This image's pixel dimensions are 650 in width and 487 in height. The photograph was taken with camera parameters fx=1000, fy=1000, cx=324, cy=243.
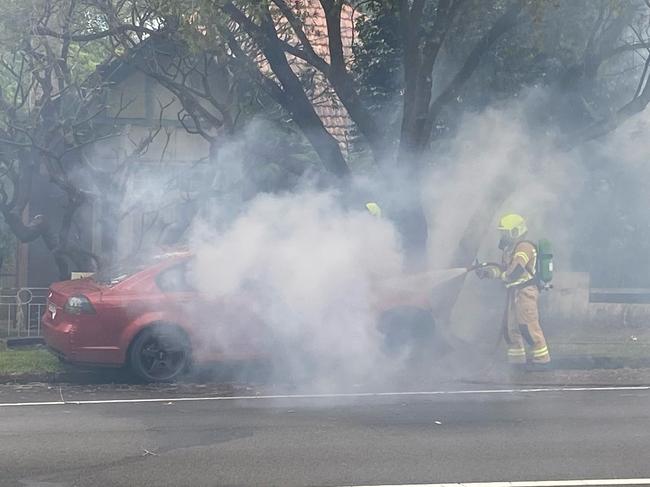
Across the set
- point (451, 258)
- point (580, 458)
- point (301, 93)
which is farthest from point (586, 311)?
point (580, 458)

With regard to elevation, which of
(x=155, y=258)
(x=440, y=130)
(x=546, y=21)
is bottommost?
(x=155, y=258)

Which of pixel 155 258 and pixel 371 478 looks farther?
pixel 155 258

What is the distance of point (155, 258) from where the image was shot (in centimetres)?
1105

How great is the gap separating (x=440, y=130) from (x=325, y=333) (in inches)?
195

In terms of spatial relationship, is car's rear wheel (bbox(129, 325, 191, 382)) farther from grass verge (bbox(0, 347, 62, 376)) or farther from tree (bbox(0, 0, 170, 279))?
tree (bbox(0, 0, 170, 279))

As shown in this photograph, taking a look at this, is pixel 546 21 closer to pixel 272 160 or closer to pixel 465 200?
pixel 465 200

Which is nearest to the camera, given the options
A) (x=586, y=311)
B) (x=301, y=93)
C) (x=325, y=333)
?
(x=325, y=333)

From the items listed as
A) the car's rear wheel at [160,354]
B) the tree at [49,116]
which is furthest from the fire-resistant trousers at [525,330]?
the tree at [49,116]

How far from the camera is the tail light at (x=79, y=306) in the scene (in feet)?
34.0

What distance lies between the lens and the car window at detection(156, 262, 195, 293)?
35.0ft

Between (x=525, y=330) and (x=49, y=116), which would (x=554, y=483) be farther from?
(x=49, y=116)

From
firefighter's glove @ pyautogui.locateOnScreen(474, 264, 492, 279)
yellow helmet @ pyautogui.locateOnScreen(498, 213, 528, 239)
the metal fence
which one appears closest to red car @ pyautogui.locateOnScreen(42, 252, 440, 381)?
firefighter's glove @ pyautogui.locateOnScreen(474, 264, 492, 279)

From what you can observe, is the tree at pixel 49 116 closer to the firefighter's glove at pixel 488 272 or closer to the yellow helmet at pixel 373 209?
the yellow helmet at pixel 373 209

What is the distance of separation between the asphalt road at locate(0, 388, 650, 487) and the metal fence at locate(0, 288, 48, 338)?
4666 mm
